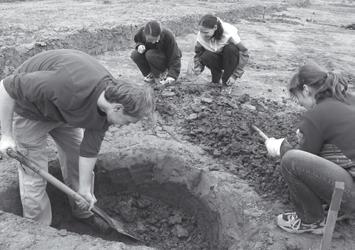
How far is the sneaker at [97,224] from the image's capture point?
12.2 feet

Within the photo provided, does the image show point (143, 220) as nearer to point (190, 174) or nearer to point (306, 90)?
point (190, 174)

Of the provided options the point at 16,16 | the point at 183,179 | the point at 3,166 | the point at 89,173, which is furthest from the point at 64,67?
the point at 16,16

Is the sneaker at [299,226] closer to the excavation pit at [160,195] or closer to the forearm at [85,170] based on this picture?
the excavation pit at [160,195]

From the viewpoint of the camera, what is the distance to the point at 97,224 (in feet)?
12.4

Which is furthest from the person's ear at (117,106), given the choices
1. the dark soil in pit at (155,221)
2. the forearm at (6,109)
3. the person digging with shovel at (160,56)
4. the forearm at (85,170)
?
the person digging with shovel at (160,56)

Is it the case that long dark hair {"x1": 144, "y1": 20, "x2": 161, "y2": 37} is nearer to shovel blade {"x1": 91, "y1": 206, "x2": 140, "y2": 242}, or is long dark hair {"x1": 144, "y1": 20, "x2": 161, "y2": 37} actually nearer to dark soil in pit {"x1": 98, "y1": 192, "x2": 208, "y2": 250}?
dark soil in pit {"x1": 98, "y1": 192, "x2": 208, "y2": 250}

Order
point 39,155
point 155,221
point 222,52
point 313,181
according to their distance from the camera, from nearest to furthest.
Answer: point 313,181
point 39,155
point 155,221
point 222,52

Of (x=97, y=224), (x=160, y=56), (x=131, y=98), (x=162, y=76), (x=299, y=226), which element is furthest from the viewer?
(x=162, y=76)

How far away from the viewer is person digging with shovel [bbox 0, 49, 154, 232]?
2422mm

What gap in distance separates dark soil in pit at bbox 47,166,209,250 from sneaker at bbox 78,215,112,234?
53 millimetres

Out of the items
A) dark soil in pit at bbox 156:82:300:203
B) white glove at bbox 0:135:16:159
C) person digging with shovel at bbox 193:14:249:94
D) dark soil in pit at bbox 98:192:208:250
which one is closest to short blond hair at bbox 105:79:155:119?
white glove at bbox 0:135:16:159

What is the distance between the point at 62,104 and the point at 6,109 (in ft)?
1.64

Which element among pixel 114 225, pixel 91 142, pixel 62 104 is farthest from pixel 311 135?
pixel 114 225

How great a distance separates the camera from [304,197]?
2.83m
